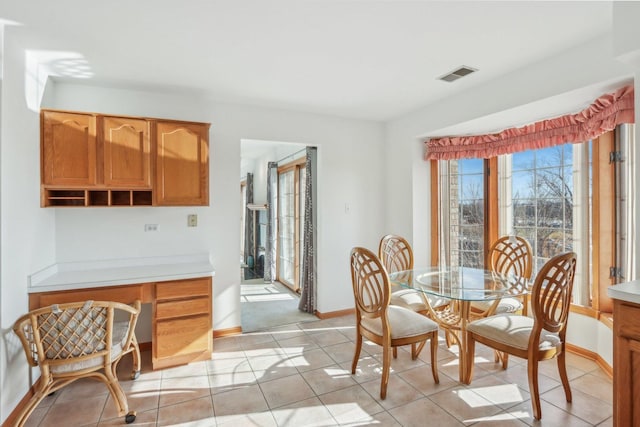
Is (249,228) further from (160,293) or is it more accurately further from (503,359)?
(503,359)

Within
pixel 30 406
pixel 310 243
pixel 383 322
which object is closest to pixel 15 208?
pixel 30 406

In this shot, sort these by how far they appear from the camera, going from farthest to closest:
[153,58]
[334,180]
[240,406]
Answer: [334,180] → [153,58] → [240,406]

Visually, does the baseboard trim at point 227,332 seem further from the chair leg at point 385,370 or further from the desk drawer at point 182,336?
the chair leg at point 385,370

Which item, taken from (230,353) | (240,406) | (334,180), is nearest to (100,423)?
(240,406)

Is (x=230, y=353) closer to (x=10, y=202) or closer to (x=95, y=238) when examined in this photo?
(x=95, y=238)

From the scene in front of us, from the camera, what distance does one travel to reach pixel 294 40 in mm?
2254

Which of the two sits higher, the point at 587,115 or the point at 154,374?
the point at 587,115

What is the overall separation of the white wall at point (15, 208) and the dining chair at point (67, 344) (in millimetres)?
135

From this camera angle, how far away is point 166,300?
9.05 ft

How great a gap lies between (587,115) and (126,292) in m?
3.85

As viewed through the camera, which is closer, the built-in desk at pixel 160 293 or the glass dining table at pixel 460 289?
the glass dining table at pixel 460 289

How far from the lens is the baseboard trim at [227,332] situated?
3.49m

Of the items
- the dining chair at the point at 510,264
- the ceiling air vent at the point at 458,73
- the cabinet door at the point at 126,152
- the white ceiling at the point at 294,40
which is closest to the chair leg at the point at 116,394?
the cabinet door at the point at 126,152

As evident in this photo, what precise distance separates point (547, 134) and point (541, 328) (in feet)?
5.91
